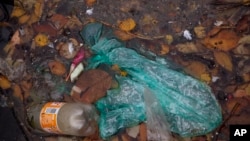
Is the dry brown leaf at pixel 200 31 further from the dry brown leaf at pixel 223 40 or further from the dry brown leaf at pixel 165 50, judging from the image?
the dry brown leaf at pixel 165 50

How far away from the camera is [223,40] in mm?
2021

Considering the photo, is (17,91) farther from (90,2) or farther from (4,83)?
(90,2)

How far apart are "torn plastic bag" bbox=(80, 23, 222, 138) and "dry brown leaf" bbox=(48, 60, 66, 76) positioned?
157 mm

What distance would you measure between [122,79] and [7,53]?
0.65m

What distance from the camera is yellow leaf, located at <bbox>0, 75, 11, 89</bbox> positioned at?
2139mm

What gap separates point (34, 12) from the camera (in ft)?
7.30

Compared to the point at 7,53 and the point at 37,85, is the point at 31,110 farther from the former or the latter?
the point at 7,53

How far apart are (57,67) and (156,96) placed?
0.55 m

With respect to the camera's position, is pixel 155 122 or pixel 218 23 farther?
pixel 218 23

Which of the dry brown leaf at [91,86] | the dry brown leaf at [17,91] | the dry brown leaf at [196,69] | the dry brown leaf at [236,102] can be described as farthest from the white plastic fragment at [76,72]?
the dry brown leaf at [236,102]

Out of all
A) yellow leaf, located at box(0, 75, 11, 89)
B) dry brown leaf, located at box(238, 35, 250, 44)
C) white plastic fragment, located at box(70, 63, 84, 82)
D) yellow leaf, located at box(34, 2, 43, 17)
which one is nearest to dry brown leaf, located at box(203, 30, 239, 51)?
dry brown leaf, located at box(238, 35, 250, 44)

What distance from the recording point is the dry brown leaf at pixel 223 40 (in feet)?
6.61

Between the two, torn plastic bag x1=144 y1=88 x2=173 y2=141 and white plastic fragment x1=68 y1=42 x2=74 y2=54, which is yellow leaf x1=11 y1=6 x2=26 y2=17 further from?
torn plastic bag x1=144 y1=88 x2=173 y2=141

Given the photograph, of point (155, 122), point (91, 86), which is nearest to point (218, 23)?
point (155, 122)
